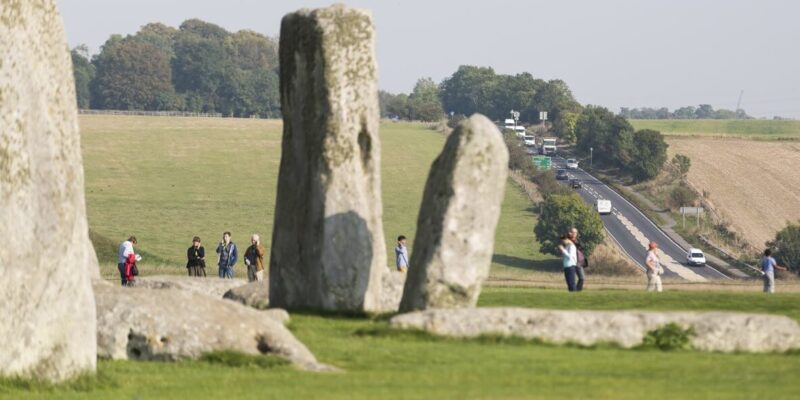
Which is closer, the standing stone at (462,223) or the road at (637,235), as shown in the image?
the standing stone at (462,223)

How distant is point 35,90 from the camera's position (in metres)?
18.3

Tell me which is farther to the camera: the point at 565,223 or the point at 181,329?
the point at 565,223

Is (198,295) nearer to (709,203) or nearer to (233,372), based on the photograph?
(233,372)

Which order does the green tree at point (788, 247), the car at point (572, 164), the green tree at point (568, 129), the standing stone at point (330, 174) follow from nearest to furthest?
the standing stone at point (330, 174), the green tree at point (788, 247), the car at point (572, 164), the green tree at point (568, 129)

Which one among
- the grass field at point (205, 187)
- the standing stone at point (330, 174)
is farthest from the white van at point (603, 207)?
the standing stone at point (330, 174)

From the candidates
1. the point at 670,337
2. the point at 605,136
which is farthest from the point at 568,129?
the point at 670,337

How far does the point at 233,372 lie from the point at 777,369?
6.47m

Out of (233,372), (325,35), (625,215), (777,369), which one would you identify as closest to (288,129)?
(325,35)

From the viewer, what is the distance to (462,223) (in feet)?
81.1

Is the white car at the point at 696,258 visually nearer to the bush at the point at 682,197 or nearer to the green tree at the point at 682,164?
the bush at the point at 682,197

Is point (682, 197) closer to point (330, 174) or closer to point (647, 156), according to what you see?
point (647, 156)

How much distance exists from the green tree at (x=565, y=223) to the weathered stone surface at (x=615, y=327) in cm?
7715

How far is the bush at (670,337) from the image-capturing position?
2220 cm

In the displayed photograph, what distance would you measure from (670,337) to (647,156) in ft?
410
